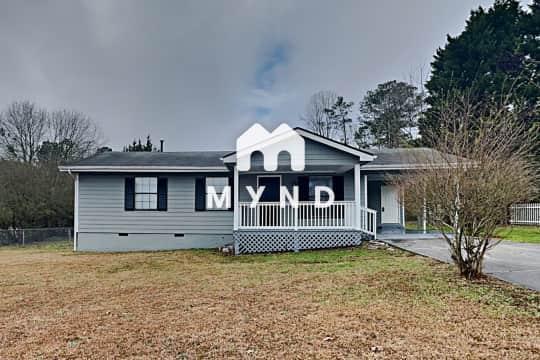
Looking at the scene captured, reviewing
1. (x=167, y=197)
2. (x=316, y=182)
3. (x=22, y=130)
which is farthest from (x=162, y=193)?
(x=22, y=130)

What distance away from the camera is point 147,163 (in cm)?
1398

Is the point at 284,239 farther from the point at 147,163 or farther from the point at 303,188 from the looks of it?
the point at 147,163

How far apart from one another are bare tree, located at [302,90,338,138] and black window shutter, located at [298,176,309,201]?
58.0 ft

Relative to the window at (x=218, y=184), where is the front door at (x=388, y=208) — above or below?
below

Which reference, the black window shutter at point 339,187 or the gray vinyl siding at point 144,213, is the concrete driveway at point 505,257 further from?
the gray vinyl siding at point 144,213

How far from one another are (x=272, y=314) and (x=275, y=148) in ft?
23.7

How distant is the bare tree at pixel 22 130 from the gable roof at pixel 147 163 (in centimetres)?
1246

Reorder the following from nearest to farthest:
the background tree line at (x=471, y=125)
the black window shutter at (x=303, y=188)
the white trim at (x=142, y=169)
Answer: the background tree line at (x=471, y=125) → the white trim at (x=142, y=169) → the black window shutter at (x=303, y=188)

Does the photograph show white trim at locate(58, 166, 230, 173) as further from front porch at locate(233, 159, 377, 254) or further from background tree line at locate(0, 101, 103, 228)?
background tree line at locate(0, 101, 103, 228)

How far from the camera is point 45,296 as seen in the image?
638 cm

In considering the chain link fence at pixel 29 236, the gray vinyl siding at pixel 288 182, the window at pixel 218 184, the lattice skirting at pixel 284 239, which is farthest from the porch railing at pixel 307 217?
the chain link fence at pixel 29 236

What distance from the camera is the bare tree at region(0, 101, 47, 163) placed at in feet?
77.9

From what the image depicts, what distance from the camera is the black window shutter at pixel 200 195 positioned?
13719 millimetres

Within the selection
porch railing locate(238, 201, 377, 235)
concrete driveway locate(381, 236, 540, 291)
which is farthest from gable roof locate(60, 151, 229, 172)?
concrete driveway locate(381, 236, 540, 291)
